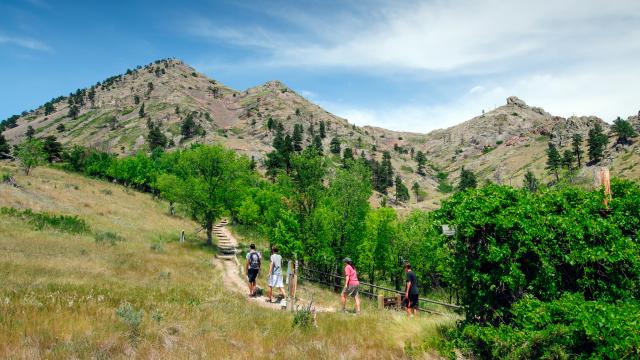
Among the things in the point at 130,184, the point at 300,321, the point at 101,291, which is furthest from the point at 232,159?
the point at 130,184

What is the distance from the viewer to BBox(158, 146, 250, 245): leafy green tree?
3666cm

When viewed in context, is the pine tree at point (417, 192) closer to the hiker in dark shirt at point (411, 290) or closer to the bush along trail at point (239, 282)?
the bush along trail at point (239, 282)

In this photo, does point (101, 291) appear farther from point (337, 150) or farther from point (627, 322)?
point (337, 150)

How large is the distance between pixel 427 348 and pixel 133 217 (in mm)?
44831

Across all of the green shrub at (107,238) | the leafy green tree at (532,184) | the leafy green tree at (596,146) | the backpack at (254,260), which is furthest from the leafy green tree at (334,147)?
the backpack at (254,260)

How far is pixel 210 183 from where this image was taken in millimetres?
37906

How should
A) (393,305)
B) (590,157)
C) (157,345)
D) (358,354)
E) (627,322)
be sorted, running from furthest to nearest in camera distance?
(590,157) → (393,305) → (358,354) → (157,345) → (627,322)

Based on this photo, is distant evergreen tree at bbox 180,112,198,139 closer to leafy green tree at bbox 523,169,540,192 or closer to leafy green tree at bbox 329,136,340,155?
leafy green tree at bbox 329,136,340,155

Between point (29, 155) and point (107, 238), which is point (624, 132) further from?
point (29, 155)

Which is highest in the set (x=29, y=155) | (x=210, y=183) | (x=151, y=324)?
(x=29, y=155)

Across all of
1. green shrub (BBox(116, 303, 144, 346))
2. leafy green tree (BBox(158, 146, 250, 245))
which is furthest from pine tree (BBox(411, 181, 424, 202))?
green shrub (BBox(116, 303, 144, 346))

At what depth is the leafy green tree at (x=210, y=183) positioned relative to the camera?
3666 centimetres

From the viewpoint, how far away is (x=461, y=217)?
9055 millimetres

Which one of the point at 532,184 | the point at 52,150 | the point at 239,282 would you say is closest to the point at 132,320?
the point at 239,282
